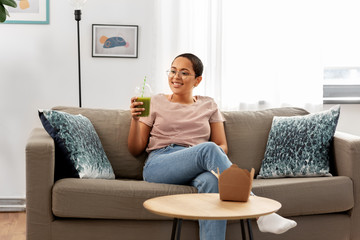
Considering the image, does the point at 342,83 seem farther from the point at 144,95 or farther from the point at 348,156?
the point at 144,95

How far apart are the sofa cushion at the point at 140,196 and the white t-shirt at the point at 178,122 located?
35 centimetres

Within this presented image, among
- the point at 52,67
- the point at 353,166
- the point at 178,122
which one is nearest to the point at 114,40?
the point at 52,67

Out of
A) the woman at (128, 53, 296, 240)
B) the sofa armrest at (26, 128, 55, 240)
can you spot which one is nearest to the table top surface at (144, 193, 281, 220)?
the woman at (128, 53, 296, 240)

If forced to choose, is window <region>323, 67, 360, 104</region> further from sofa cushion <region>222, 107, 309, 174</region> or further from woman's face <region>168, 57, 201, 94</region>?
→ woman's face <region>168, 57, 201, 94</region>

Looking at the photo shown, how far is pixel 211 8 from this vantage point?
12.4 feet

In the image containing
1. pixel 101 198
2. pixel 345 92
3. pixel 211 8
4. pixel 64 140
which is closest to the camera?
pixel 101 198

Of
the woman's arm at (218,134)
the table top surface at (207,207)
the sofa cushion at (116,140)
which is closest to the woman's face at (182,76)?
the woman's arm at (218,134)

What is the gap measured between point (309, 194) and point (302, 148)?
0.36 metres

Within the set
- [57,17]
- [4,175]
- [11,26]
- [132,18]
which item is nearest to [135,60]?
[132,18]

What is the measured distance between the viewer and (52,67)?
383 cm

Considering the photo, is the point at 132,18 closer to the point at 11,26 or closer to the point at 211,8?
the point at 211,8

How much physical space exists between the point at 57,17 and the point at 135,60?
625mm

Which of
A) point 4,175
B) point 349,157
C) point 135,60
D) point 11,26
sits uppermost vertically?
point 11,26

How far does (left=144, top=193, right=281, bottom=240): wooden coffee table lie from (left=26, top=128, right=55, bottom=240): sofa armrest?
744mm
